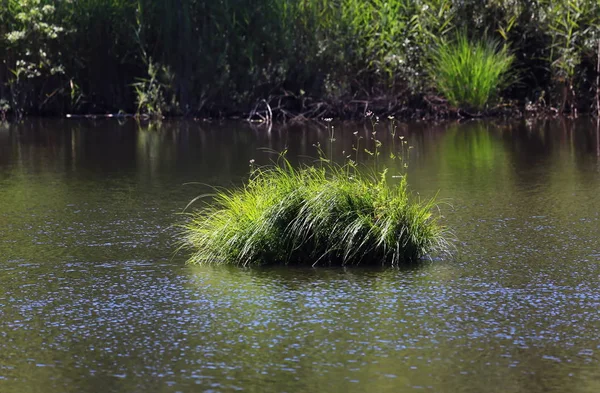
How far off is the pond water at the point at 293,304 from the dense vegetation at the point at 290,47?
8518mm

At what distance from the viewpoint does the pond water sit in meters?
5.58

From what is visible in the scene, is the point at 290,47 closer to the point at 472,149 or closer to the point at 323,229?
the point at 472,149

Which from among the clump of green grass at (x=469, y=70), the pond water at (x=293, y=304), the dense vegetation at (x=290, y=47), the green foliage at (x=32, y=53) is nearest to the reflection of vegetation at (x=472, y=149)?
the pond water at (x=293, y=304)

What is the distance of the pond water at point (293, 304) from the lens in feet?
18.3

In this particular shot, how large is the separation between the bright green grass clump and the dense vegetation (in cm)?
1260

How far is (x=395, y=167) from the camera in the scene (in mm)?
13305

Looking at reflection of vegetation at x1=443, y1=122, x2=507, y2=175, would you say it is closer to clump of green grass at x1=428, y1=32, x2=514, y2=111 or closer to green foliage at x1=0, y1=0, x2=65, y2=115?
clump of green grass at x1=428, y1=32, x2=514, y2=111

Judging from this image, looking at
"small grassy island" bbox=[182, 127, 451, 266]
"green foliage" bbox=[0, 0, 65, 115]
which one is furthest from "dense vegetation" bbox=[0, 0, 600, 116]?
"small grassy island" bbox=[182, 127, 451, 266]

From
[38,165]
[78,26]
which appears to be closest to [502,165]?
[38,165]

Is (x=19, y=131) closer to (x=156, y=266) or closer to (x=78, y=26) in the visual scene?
(x=78, y=26)

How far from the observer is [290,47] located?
68.4 ft

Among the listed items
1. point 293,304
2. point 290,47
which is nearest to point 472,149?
point 290,47

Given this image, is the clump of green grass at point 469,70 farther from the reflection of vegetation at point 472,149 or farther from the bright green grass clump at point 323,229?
the bright green grass clump at point 323,229

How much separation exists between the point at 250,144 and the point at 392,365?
1084 cm
